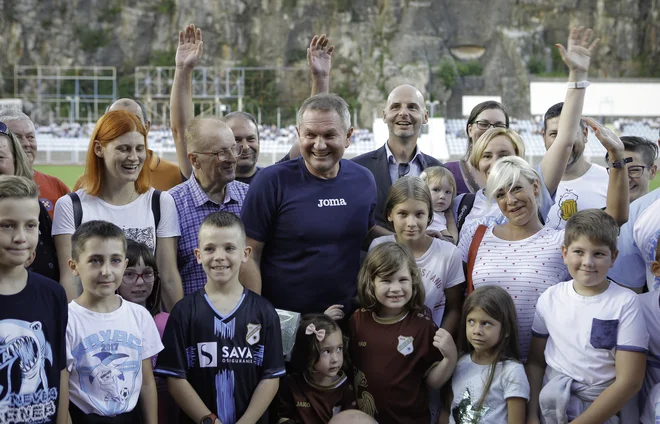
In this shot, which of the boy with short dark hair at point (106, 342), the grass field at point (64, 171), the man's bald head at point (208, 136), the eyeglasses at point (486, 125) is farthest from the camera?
the grass field at point (64, 171)

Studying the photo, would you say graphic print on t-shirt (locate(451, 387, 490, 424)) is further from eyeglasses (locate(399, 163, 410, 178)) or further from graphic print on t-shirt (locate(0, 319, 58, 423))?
graphic print on t-shirt (locate(0, 319, 58, 423))

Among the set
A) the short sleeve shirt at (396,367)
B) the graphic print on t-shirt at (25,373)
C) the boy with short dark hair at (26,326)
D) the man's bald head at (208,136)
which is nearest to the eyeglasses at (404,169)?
the man's bald head at (208,136)

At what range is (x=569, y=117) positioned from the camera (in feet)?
14.4

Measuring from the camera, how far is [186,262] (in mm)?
4180

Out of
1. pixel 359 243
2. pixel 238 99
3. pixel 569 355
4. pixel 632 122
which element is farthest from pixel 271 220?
pixel 238 99

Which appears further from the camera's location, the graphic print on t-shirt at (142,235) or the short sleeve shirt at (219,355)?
the graphic print on t-shirt at (142,235)

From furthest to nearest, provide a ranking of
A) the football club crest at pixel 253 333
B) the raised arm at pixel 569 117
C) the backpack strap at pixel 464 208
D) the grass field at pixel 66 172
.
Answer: the grass field at pixel 66 172
the backpack strap at pixel 464 208
the raised arm at pixel 569 117
the football club crest at pixel 253 333

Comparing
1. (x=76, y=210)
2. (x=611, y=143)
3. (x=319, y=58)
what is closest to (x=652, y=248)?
(x=611, y=143)

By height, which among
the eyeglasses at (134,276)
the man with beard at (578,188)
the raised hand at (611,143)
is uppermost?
the raised hand at (611,143)

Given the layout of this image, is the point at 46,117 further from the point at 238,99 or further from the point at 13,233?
the point at 13,233

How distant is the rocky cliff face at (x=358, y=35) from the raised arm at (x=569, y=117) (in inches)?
2122

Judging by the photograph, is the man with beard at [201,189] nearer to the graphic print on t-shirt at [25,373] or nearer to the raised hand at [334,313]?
the raised hand at [334,313]

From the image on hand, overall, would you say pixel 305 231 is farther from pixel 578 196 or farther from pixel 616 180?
pixel 578 196

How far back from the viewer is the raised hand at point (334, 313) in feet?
12.9
